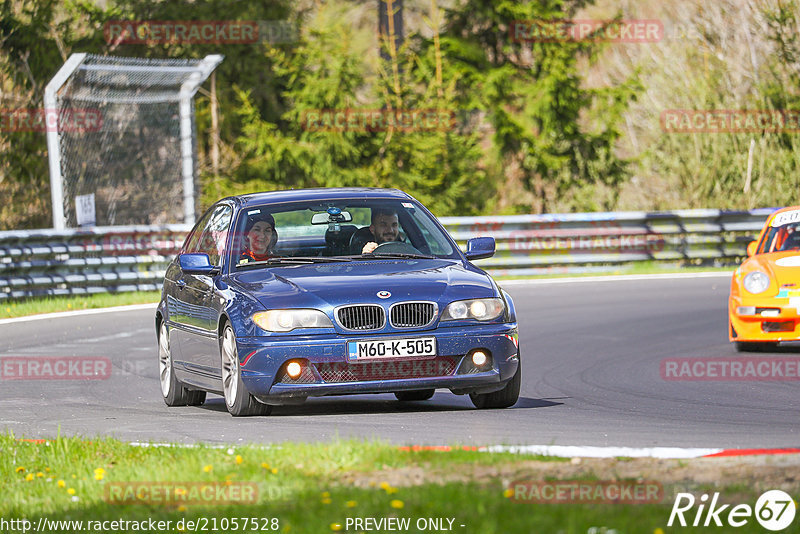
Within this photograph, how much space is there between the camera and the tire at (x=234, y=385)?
873 centimetres

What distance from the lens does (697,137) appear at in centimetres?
2838

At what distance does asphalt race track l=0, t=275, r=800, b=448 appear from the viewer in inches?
310

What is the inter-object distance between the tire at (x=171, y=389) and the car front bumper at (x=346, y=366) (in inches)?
67.2

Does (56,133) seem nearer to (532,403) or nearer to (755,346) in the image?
(755,346)

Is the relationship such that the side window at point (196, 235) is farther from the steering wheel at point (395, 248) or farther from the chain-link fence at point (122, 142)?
the chain-link fence at point (122, 142)

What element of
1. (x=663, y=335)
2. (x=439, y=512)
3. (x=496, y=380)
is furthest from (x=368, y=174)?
A: (x=439, y=512)

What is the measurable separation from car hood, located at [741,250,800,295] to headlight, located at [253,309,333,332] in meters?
5.33

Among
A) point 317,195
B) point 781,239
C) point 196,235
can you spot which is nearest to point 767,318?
point 781,239

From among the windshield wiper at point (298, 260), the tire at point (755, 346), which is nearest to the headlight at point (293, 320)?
the windshield wiper at point (298, 260)

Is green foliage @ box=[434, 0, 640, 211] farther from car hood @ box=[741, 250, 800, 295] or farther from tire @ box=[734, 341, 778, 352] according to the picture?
car hood @ box=[741, 250, 800, 295]

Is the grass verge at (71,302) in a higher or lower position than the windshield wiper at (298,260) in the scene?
lower

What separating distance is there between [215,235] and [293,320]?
194cm

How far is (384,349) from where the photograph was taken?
8430mm

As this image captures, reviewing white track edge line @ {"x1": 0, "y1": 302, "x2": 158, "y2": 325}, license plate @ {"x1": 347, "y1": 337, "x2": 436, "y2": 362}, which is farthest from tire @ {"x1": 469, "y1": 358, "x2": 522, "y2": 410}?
white track edge line @ {"x1": 0, "y1": 302, "x2": 158, "y2": 325}
